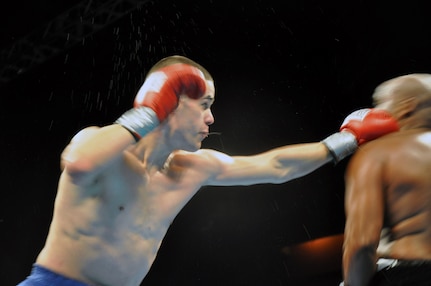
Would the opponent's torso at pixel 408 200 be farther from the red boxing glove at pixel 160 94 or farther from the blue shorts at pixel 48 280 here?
the blue shorts at pixel 48 280

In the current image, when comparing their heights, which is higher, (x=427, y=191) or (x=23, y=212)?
(x=427, y=191)

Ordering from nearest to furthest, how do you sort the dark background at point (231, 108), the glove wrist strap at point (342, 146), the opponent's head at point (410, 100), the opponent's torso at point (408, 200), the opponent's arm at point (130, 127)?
the opponent's arm at point (130, 127) < the opponent's torso at point (408, 200) < the opponent's head at point (410, 100) < the glove wrist strap at point (342, 146) < the dark background at point (231, 108)

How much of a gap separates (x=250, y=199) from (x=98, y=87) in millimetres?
1822

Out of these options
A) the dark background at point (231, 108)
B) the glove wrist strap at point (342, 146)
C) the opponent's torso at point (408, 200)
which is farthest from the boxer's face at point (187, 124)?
the dark background at point (231, 108)

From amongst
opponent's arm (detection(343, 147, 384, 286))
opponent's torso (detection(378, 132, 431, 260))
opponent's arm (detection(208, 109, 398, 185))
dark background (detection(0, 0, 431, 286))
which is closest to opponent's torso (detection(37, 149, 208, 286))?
opponent's arm (detection(208, 109, 398, 185))

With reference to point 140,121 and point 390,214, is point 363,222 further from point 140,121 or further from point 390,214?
point 140,121

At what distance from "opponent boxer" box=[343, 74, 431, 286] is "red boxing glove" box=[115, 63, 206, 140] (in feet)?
2.12

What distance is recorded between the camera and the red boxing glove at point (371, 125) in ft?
7.12

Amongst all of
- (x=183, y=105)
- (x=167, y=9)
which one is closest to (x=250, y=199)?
(x=167, y=9)

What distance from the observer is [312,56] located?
523 cm

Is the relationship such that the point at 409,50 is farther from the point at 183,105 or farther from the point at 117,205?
the point at 117,205

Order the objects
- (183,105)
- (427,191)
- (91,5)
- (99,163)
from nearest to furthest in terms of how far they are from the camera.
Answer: (99,163)
(427,191)
(183,105)
(91,5)

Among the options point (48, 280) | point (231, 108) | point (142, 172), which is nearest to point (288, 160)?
point (142, 172)

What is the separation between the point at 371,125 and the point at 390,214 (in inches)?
16.9
